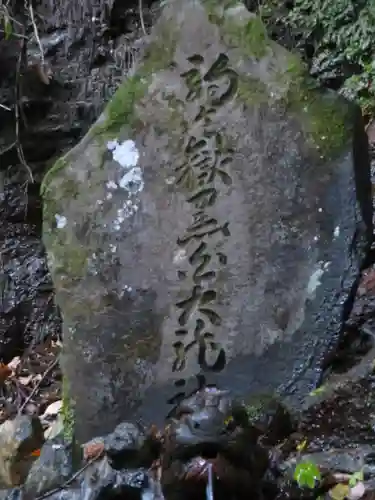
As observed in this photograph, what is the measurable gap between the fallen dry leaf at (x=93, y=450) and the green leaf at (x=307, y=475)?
0.48 meters

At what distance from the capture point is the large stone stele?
242 cm

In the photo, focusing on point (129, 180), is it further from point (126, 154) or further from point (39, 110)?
point (39, 110)

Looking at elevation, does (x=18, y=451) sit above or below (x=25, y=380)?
above

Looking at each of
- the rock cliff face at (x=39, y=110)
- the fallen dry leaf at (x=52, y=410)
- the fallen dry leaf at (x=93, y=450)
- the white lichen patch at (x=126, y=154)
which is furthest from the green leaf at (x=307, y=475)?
the rock cliff face at (x=39, y=110)

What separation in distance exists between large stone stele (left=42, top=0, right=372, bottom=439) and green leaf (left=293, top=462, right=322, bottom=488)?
0.74 m

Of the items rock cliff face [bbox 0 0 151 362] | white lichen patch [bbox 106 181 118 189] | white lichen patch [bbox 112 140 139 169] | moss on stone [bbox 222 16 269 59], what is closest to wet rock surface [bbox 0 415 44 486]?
white lichen patch [bbox 106 181 118 189]

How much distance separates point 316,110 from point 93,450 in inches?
55.4

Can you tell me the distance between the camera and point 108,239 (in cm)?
263

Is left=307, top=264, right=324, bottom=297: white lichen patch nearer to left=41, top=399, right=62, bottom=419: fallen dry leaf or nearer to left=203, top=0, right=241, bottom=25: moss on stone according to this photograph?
left=203, top=0, right=241, bottom=25: moss on stone

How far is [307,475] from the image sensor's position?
1646 mm

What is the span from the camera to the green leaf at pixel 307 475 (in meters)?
1.64

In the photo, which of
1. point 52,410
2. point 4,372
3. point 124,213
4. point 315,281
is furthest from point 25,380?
point 315,281

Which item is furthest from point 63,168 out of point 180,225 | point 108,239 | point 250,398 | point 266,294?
point 250,398

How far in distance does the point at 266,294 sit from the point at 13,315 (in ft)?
10.4
